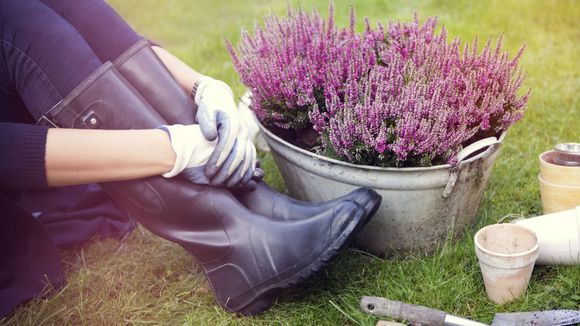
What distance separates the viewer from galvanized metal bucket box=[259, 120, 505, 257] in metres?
1.90

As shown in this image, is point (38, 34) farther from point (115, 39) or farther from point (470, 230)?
point (470, 230)

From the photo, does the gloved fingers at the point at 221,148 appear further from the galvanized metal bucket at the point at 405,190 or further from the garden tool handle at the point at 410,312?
the garden tool handle at the point at 410,312

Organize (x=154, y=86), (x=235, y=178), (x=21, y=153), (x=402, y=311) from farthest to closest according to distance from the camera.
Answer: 1. (x=154, y=86)
2. (x=235, y=178)
3. (x=402, y=311)
4. (x=21, y=153)

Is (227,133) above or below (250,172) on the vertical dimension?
above

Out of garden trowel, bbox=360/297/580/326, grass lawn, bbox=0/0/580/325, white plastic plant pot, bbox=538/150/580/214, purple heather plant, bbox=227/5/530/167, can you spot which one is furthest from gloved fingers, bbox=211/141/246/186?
white plastic plant pot, bbox=538/150/580/214

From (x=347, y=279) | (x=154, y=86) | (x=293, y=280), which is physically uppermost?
(x=154, y=86)

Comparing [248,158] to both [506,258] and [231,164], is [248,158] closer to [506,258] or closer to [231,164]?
[231,164]

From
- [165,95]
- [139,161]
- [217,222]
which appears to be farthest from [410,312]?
[165,95]

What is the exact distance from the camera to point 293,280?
6.03ft

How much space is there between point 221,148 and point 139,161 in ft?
0.81

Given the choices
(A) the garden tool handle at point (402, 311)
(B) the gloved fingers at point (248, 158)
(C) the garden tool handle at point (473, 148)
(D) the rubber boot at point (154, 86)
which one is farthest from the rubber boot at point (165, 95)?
(C) the garden tool handle at point (473, 148)

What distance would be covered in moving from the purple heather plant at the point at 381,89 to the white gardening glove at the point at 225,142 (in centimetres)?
20

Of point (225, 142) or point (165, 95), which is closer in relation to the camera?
point (225, 142)

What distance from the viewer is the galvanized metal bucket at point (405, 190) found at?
1902 millimetres
